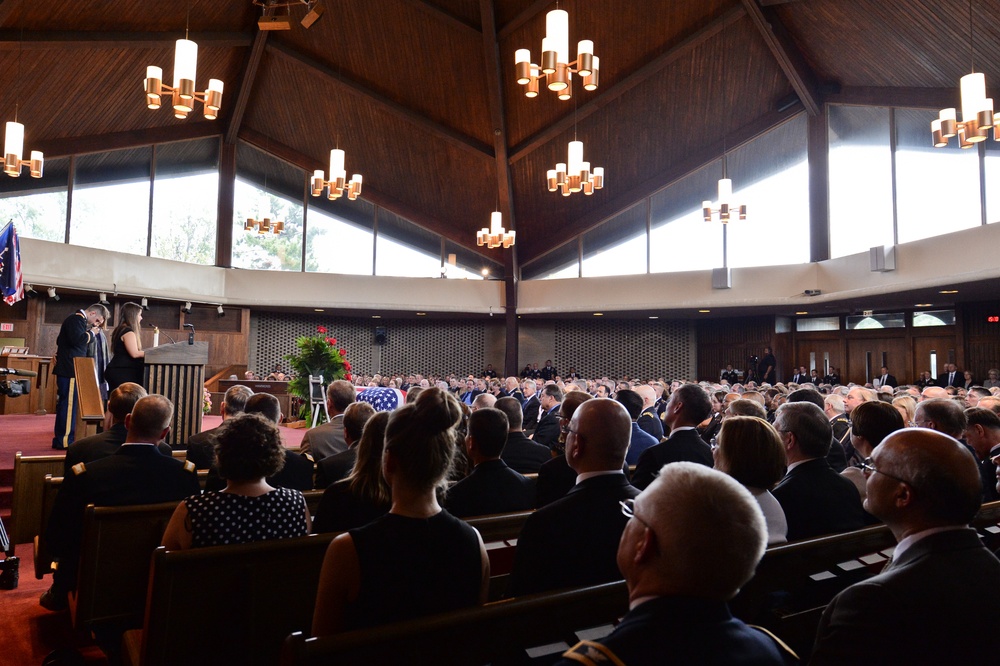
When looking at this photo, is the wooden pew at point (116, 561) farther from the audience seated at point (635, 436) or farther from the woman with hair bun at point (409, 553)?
the audience seated at point (635, 436)

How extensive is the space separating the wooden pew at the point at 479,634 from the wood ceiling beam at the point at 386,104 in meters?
12.9

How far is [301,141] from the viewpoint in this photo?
15430 millimetres

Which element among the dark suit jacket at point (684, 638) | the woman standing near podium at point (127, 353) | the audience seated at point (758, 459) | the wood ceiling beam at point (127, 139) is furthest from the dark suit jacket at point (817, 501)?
the wood ceiling beam at point (127, 139)

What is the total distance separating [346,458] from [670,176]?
12.9 meters

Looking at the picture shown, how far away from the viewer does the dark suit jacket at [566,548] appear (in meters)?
1.81

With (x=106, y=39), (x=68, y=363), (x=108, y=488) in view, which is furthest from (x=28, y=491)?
(x=106, y=39)

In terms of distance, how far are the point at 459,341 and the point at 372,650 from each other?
54.7 feet

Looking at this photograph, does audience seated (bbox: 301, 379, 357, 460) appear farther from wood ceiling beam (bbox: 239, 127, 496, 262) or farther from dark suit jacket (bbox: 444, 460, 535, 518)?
wood ceiling beam (bbox: 239, 127, 496, 262)

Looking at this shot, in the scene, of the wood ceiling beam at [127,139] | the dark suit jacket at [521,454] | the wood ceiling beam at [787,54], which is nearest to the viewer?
the dark suit jacket at [521,454]

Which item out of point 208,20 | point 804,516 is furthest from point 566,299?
point 804,516

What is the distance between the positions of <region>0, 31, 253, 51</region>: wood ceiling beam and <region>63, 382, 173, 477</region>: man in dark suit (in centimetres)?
904

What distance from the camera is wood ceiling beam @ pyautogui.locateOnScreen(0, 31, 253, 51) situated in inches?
381

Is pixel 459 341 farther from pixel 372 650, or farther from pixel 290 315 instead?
pixel 372 650

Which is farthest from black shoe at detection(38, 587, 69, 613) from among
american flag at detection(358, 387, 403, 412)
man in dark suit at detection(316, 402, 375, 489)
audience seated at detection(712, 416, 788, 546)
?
american flag at detection(358, 387, 403, 412)
